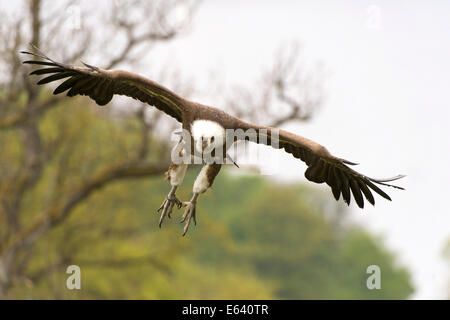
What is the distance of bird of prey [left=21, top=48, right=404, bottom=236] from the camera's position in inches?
290

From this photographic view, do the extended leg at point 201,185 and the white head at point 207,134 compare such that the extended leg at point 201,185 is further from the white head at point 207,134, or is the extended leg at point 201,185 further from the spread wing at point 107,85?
the spread wing at point 107,85

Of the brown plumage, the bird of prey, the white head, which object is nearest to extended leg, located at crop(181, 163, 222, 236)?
the bird of prey

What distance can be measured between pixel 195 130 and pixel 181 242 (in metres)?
19.8

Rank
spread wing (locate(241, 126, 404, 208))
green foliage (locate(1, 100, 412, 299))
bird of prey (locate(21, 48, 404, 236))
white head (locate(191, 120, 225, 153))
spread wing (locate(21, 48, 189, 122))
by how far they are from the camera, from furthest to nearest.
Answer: green foliage (locate(1, 100, 412, 299))
spread wing (locate(241, 126, 404, 208))
spread wing (locate(21, 48, 189, 122))
bird of prey (locate(21, 48, 404, 236))
white head (locate(191, 120, 225, 153))

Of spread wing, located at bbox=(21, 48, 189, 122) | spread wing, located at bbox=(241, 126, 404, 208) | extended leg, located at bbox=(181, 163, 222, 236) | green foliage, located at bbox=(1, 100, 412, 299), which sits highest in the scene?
green foliage, located at bbox=(1, 100, 412, 299)

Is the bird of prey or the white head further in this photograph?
the bird of prey

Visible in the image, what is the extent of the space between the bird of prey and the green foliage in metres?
9.72

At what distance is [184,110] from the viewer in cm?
755

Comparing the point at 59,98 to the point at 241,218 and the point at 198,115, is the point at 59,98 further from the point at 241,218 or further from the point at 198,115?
the point at 241,218

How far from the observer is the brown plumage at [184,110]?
24.4ft

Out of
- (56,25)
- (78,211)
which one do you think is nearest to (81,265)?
(78,211)

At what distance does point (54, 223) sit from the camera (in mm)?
20828

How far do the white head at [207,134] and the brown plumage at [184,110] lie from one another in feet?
0.16

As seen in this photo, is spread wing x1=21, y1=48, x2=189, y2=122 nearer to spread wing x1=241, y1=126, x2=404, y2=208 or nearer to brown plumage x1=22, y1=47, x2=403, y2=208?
brown plumage x1=22, y1=47, x2=403, y2=208
